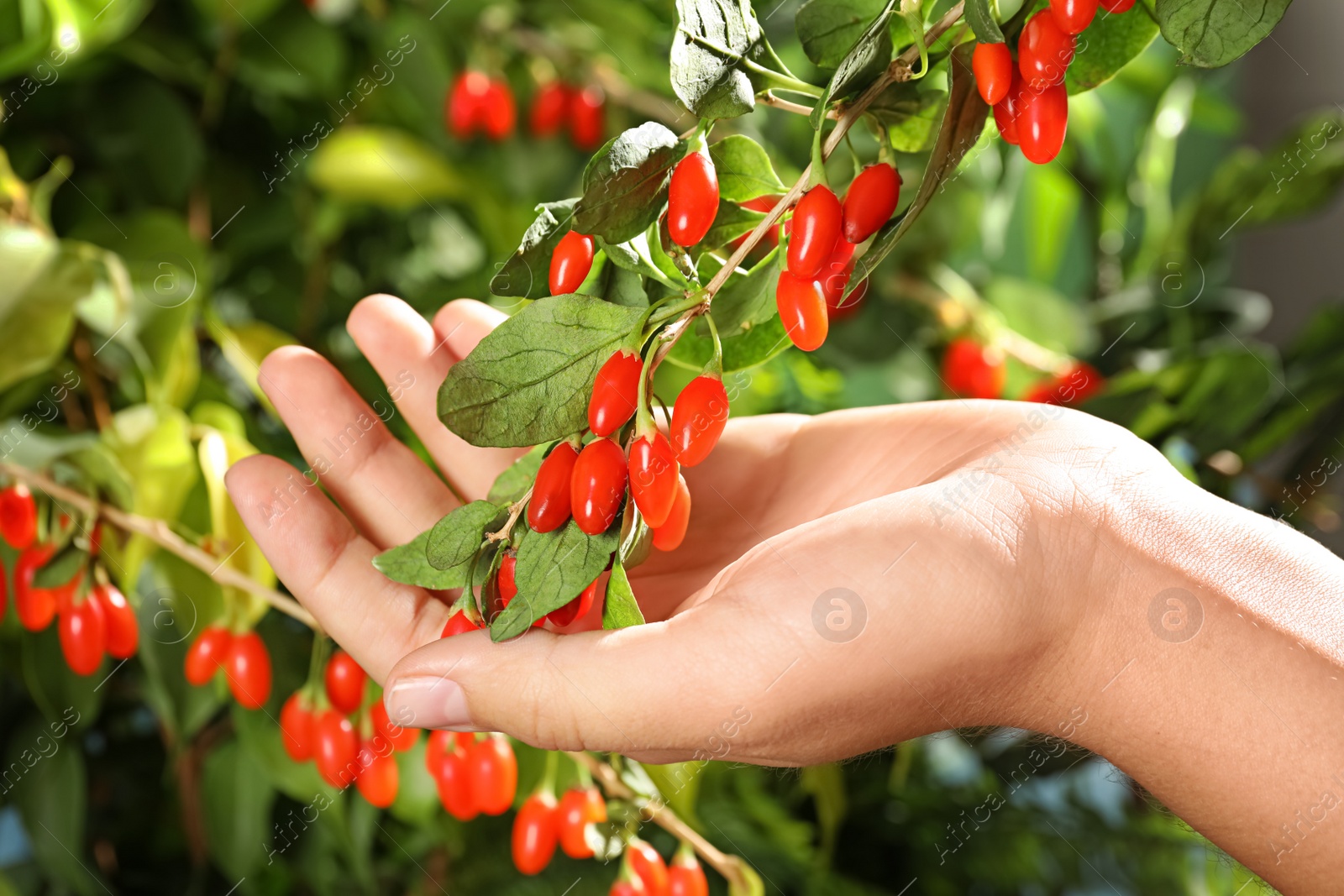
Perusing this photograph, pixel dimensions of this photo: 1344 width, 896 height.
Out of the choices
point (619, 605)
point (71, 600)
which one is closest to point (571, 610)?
point (619, 605)

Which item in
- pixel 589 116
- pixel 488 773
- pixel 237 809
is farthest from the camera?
pixel 589 116

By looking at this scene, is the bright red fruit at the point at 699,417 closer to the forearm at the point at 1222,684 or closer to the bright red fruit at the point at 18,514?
the forearm at the point at 1222,684

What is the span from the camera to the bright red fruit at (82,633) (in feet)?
1.88

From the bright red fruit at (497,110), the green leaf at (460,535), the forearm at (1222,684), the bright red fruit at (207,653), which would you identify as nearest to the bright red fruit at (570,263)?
the green leaf at (460,535)

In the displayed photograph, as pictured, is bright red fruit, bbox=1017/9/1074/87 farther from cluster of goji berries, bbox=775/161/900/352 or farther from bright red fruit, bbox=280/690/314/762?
bright red fruit, bbox=280/690/314/762

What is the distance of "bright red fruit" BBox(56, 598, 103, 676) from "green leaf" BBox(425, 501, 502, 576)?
10.5 inches

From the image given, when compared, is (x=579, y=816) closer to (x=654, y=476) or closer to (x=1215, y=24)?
(x=654, y=476)

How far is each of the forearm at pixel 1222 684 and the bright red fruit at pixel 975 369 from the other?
16.5 inches

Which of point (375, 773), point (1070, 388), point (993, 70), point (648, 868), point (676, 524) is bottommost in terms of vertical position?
point (1070, 388)

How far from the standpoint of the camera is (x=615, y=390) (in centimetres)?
36

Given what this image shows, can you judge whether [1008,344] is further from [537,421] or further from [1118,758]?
[537,421]

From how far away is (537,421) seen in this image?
15.0 inches

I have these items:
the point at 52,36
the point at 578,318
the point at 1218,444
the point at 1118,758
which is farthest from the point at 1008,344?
the point at 52,36

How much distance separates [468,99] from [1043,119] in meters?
0.60
